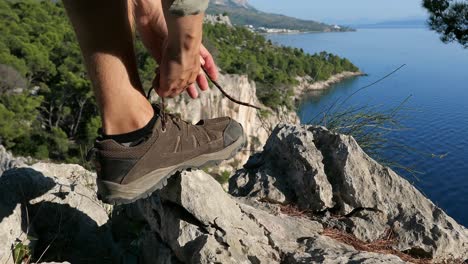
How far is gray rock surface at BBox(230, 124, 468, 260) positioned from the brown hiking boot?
69 cm

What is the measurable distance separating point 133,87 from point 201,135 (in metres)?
0.41

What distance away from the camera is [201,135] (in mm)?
1884

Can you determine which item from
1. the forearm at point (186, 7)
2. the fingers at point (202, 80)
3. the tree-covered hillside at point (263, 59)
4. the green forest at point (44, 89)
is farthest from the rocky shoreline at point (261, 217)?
the tree-covered hillside at point (263, 59)

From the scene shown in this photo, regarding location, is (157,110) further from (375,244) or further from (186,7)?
(375,244)

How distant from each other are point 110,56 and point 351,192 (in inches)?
59.3

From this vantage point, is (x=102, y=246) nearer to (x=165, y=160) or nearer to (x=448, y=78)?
(x=165, y=160)

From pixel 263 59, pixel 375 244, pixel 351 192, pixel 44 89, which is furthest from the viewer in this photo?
pixel 263 59

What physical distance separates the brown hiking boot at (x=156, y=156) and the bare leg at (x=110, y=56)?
10 centimetres

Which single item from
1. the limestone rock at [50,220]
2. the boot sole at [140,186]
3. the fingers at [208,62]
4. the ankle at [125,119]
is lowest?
the limestone rock at [50,220]

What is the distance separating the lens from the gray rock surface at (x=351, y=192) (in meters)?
2.22

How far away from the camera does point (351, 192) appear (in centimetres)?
238

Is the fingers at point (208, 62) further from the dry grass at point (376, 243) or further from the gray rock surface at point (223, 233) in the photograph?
the dry grass at point (376, 243)

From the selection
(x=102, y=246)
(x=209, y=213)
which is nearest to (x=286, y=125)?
(x=209, y=213)

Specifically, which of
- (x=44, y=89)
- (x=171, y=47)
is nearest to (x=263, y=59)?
(x=44, y=89)
